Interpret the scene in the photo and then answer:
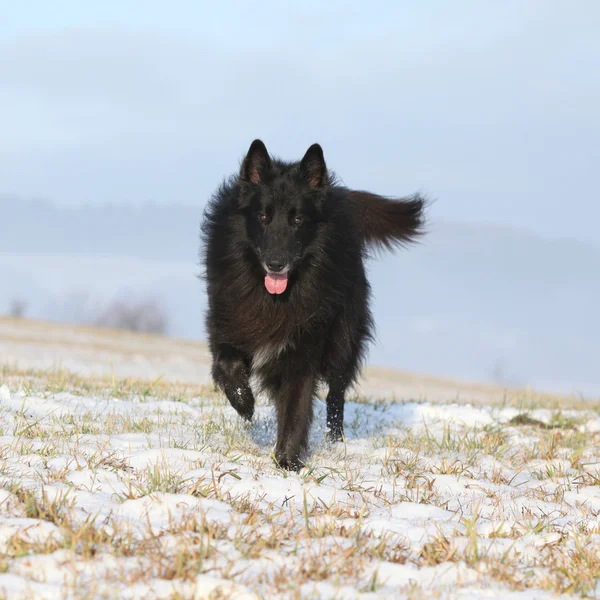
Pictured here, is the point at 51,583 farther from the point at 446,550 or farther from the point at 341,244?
the point at 341,244

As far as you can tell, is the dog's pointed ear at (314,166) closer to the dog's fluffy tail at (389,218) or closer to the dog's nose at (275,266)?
the dog's nose at (275,266)

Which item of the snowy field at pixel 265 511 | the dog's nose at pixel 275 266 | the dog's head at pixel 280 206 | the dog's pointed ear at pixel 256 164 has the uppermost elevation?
the dog's pointed ear at pixel 256 164

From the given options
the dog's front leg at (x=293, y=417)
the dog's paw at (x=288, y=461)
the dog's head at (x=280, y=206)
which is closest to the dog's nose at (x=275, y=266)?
the dog's head at (x=280, y=206)

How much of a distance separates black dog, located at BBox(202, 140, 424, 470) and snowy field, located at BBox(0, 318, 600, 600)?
488 mm

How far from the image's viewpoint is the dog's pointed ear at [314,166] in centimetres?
530

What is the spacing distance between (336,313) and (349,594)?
9.31 ft

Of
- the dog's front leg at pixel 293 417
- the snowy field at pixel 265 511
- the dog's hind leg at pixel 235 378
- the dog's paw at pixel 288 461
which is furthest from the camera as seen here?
the dog's hind leg at pixel 235 378

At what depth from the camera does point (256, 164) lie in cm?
535

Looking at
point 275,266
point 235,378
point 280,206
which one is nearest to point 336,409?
point 235,378

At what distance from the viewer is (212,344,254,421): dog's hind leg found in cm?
566

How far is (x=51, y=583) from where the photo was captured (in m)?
2.80

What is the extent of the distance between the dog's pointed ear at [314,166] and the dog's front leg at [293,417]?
1.36 meters

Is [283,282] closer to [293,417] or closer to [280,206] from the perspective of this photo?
[280,206]

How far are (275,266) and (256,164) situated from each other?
77 centimetres
